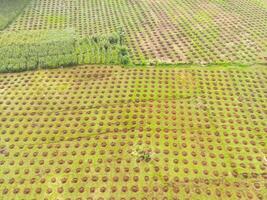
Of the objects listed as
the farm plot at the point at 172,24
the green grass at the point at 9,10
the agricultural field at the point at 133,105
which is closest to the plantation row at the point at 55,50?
the agricultural field at the point at 133,105

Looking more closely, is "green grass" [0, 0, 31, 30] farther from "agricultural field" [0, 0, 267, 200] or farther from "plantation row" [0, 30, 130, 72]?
"plantation row" [0, 30, 130, 72]

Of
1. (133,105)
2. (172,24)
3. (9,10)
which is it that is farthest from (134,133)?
(9,10)

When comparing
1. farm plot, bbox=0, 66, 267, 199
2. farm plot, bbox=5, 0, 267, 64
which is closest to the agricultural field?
farm plot, bbox=0, 66, 267, 199

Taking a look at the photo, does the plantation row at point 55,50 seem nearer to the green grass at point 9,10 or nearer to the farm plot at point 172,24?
the farm plot at point 172,24

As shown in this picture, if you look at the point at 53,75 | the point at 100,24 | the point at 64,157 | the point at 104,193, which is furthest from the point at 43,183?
the point at 100,24

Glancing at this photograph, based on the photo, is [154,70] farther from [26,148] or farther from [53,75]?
[26,148]
